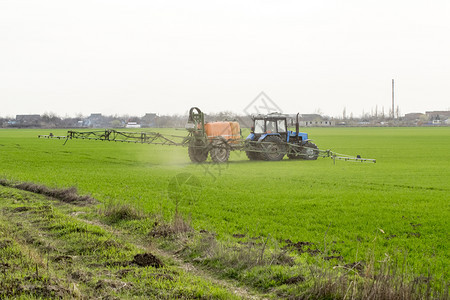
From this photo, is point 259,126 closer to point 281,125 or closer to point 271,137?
point 271,137

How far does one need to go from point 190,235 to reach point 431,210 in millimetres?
7792

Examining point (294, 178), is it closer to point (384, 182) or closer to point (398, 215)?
point (384, 182)

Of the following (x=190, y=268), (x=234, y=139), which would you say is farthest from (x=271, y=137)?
(x=190, y=268)

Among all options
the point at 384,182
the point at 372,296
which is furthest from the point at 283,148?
the point at 372,296

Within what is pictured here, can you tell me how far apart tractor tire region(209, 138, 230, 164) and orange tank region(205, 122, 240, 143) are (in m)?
0.48

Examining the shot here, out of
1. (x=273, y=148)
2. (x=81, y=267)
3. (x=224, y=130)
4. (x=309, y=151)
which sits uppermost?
(x=224, y=130)

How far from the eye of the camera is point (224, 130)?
27.7 metres

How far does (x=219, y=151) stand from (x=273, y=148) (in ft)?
13.6

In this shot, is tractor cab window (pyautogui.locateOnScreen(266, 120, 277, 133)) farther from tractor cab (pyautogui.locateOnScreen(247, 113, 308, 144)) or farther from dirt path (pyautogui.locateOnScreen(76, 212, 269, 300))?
dirt path (pyautogui.locateOnScreen(76, 212, 269, 300))

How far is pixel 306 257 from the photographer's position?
916 centimetres

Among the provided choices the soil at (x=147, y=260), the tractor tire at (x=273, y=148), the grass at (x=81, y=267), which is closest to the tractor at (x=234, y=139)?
the tractor tire at (x=273, y=148)

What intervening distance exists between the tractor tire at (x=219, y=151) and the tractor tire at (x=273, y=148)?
2.89 meters

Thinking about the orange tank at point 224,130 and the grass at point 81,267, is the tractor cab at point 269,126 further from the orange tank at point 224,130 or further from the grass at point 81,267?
the grass at point 81,267

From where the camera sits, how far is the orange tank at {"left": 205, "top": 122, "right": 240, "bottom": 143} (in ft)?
89.4
